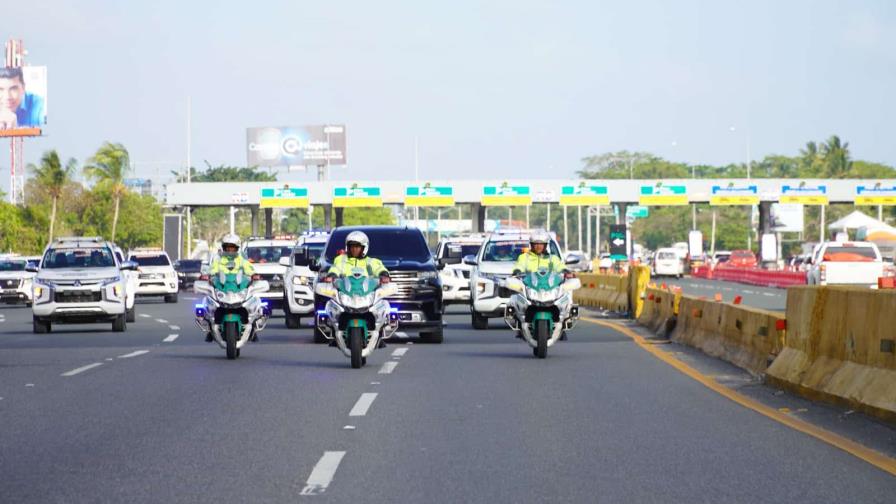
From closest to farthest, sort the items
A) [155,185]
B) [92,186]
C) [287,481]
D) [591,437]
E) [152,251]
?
[287,481]
[591,437]
[152,251]
[92,186]
[155,185]

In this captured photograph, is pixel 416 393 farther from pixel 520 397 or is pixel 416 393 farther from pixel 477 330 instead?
pixel 477 330

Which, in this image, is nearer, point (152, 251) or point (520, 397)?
point (520, 397)

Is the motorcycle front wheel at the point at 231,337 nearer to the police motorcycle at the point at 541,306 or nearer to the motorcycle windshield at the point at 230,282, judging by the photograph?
the motorcycle windshield at the point at 230,282

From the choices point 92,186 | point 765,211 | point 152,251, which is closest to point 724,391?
point 152,251

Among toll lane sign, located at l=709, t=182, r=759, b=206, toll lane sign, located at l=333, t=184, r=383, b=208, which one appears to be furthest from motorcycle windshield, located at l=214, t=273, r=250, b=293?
toll lane sign, located at l=709, t=182, r=759, b=206

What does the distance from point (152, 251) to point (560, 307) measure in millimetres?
30198

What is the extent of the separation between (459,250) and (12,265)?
58.4 ft

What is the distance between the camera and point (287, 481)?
9.61 meters

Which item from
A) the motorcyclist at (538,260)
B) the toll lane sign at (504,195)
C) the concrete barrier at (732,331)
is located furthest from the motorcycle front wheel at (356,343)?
the toll lane sign at (504,195)

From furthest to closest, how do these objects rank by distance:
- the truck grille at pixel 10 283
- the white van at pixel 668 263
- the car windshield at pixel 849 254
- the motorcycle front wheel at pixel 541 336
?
the white van at pixel 668 263, the truck grille at pixel 10 283, the car windshield at pixel 849 254, the motorcycle front wheel at pixel 541 336

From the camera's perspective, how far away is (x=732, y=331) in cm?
→ 2011

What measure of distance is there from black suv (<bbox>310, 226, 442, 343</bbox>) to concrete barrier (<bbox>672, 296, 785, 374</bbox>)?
3.97 metres

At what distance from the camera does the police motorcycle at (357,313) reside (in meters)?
18.8

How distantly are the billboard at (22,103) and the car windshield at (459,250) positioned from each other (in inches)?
2912
